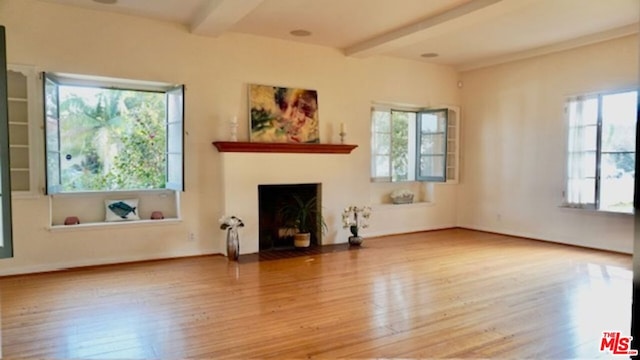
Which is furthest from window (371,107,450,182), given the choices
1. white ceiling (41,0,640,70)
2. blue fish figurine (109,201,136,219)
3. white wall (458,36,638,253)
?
blue fish figurine (109,201,136,219)

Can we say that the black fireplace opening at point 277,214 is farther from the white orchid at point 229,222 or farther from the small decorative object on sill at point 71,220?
the small decorative object on sill at point 71,220

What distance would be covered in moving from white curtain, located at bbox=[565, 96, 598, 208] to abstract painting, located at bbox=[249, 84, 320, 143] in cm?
373

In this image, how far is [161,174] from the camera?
5.77 metres

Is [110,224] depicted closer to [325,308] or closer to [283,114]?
[283,114]

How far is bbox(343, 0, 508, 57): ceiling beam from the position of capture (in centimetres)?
Result: 467

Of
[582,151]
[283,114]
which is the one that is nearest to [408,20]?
[283,114]

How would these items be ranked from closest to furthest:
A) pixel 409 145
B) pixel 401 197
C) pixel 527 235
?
pixel 527 235 → pixel 401 197 → pixel 409 145

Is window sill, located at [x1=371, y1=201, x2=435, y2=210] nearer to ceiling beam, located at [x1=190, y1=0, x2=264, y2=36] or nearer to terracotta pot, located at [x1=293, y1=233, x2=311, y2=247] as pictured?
terracotta pot, located at [x1=293, y1=233, x2=311, y2=247]

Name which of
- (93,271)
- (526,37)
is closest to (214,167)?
(93,271)

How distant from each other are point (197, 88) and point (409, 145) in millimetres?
3984

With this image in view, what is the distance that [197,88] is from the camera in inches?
221

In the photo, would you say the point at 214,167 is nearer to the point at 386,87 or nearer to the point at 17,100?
the point at 17,100

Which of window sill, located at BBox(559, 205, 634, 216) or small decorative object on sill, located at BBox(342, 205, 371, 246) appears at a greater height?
window sill, located at BBox(559, 205, 634, 216)

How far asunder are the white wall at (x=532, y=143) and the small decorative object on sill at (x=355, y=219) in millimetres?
2426
